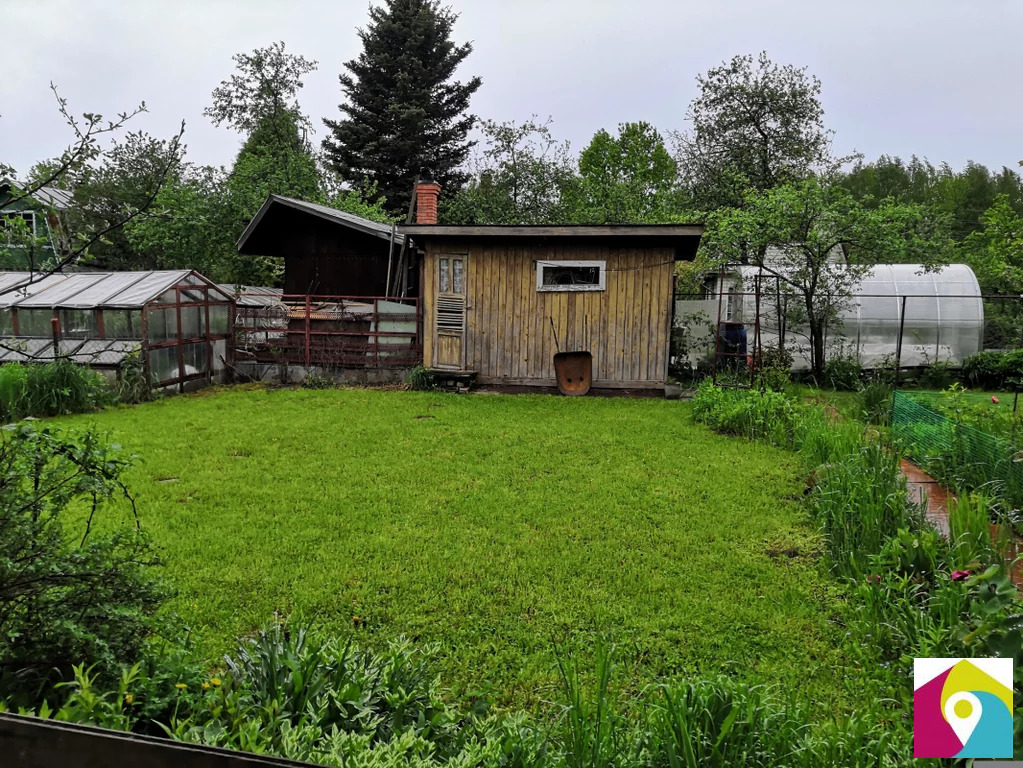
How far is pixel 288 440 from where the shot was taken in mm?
8289

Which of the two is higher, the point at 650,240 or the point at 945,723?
the point at 650,240

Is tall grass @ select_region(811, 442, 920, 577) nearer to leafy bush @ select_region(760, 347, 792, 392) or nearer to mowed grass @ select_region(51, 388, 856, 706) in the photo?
mowed grass @ select_region(51, 388, 856, 706)

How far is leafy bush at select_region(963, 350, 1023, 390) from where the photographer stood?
13.8 metres

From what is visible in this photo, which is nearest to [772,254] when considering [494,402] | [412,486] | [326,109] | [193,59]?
[494,402]

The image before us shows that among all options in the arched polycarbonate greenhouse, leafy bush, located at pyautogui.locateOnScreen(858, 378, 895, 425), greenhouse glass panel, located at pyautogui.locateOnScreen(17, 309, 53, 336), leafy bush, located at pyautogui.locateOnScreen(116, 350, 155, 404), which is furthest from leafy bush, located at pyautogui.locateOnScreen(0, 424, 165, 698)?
the arched polycarbonate greenhouse

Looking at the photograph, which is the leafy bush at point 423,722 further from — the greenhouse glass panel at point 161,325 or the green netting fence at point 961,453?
the greenhouse glass panel at point 161,325

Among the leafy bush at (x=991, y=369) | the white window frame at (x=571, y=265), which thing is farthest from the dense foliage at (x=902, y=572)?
the leafy bush at (x=991, y=369)

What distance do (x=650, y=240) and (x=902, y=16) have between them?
6.52 meters

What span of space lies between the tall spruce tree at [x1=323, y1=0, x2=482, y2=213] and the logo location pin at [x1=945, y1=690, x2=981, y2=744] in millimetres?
30823

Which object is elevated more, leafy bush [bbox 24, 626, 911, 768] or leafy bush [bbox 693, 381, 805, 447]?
leafy bush [bbox 693, 381, 805, 447]

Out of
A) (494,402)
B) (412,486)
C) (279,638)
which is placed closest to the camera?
(279,638)

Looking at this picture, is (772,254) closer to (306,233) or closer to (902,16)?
(902,16)

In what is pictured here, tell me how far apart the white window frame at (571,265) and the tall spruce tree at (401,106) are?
66.3 ft

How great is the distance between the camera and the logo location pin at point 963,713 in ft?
6.57
